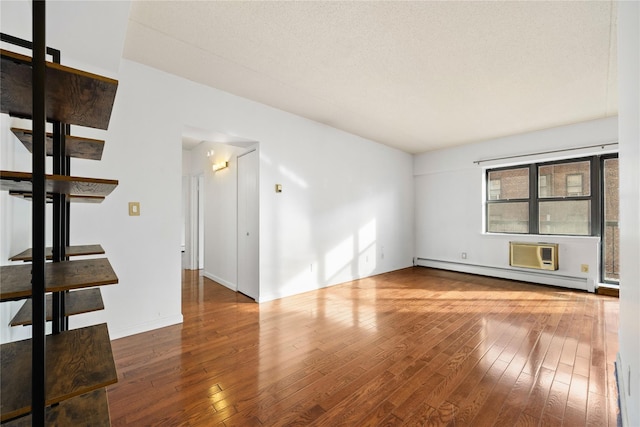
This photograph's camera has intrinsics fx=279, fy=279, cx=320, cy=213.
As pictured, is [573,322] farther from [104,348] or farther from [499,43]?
[104,348]

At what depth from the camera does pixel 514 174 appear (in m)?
5.19

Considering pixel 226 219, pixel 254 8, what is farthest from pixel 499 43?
pixel 226 219

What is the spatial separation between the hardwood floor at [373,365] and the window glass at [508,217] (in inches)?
67.4

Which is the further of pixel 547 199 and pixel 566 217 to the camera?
pixel 547 199

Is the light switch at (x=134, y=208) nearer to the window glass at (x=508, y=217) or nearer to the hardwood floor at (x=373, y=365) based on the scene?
the hardwood floor at (x=373, y=365)

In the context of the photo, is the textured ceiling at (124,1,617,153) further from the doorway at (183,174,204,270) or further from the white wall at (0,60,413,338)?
the doorway at (183,174,204,270)

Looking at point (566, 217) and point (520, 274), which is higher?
point (566, 217)

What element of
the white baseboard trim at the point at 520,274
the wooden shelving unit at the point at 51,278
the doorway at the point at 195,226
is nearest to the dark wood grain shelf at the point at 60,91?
the wooden shelving unit at the point at 51,278

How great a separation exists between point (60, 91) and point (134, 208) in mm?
1998

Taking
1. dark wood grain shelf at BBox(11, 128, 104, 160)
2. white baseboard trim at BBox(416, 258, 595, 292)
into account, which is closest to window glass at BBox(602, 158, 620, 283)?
white baseboard trim at BBox(416, 258, 595, 292)

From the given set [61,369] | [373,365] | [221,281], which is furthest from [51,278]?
[221,281]

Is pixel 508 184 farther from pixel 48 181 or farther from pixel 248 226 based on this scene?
pixel 48 181

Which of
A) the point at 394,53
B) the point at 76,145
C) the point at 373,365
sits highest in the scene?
the point at 394,53

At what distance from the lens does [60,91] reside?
0.96 meters
